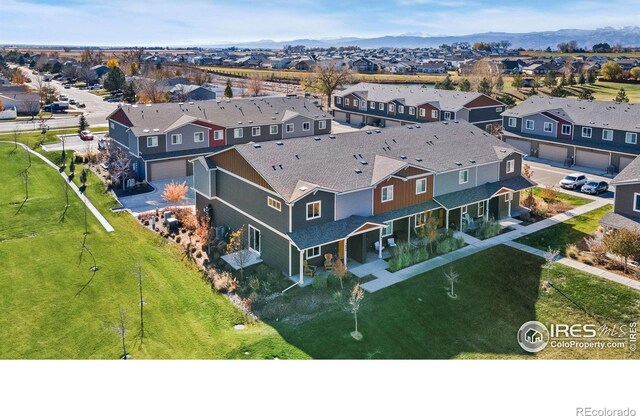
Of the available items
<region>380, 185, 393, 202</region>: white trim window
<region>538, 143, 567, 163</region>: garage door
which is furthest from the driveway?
<region>538, 143, 567, 163</region>: garage door

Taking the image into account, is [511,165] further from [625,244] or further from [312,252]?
[312,252]

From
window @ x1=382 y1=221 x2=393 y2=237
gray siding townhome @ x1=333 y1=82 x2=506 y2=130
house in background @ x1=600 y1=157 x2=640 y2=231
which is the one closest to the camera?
house in background @ x1=600 y1=157 x2=640 y2=231

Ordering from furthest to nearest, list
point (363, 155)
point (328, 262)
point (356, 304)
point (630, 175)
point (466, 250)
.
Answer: point (363, 155) < point (630, 175) < point (466, 250) < point (328, 262) < point (356, 304)

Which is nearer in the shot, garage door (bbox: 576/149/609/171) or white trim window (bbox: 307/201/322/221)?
white trim window (bbox: 307/201/322/221)

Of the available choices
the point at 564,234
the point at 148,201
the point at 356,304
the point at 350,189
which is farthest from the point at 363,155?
Result: the point at 148,201

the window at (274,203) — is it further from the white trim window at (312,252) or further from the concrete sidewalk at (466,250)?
the concrete sidewalk at (466,250)

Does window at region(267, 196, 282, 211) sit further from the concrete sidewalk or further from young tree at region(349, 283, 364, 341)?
young tree at region(349, 283, 364, 341)

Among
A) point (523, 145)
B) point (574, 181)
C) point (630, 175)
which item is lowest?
point (574, 181)
